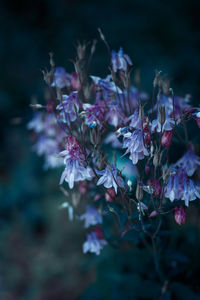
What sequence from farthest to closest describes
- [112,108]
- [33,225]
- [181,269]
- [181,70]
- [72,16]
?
[72,16]
[33,225]
[181,70]
[181,269]
[112,108]

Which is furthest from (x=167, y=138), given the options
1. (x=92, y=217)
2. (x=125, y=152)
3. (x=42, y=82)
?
(x=42, y=82)

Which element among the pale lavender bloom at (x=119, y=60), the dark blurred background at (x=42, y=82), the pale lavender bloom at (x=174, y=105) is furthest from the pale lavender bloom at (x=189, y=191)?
the dark blurred background at (x=42, y=82)

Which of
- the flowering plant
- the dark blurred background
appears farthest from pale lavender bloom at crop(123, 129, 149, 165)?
the dark blurred background

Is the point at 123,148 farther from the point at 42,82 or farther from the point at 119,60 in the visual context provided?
the point at 42,82

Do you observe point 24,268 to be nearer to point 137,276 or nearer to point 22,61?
point 137,276

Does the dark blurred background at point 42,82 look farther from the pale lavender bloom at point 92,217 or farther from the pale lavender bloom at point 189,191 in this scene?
the pale lavender bloom at point 189,191

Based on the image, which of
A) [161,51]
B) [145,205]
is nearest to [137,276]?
[145,205]

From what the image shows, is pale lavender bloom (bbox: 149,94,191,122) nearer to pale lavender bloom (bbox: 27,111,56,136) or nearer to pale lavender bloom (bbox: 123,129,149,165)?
pale lavender bloom (bbox: 123,129,149,165)
